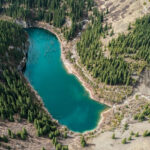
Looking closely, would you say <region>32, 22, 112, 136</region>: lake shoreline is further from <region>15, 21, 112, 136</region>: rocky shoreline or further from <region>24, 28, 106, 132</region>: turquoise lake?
<region>24, 28, 106, 132</region>: turquoise lake

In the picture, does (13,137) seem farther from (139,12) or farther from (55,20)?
(139,12)

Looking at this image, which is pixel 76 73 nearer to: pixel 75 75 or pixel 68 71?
pixel 75 75

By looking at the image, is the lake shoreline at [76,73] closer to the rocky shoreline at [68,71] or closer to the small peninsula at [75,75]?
the rocky shoreline at [68,71]

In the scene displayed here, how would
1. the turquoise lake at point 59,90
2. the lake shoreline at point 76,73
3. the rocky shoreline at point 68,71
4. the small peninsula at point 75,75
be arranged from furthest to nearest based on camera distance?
1. the turquoise lake at point 59,90
2. the rocky shoreline at point 68,71
3. the lake shoreline at point 76,73
4. the small peninsula at point 75,75

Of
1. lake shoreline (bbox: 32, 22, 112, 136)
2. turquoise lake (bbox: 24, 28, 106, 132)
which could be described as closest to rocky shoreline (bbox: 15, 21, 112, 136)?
lake shoreline (bbox: 32, 22, 112, 136)

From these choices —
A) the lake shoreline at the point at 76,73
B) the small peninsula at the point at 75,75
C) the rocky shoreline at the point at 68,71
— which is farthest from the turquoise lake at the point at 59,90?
the rocky shoreline at the point at 68,71

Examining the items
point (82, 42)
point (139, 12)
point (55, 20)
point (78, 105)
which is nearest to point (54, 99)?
point (78, 105)

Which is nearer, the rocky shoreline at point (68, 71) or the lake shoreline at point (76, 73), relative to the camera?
the lake shoreline at point (76, 73)

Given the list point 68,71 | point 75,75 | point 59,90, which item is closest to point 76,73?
point 75,75
